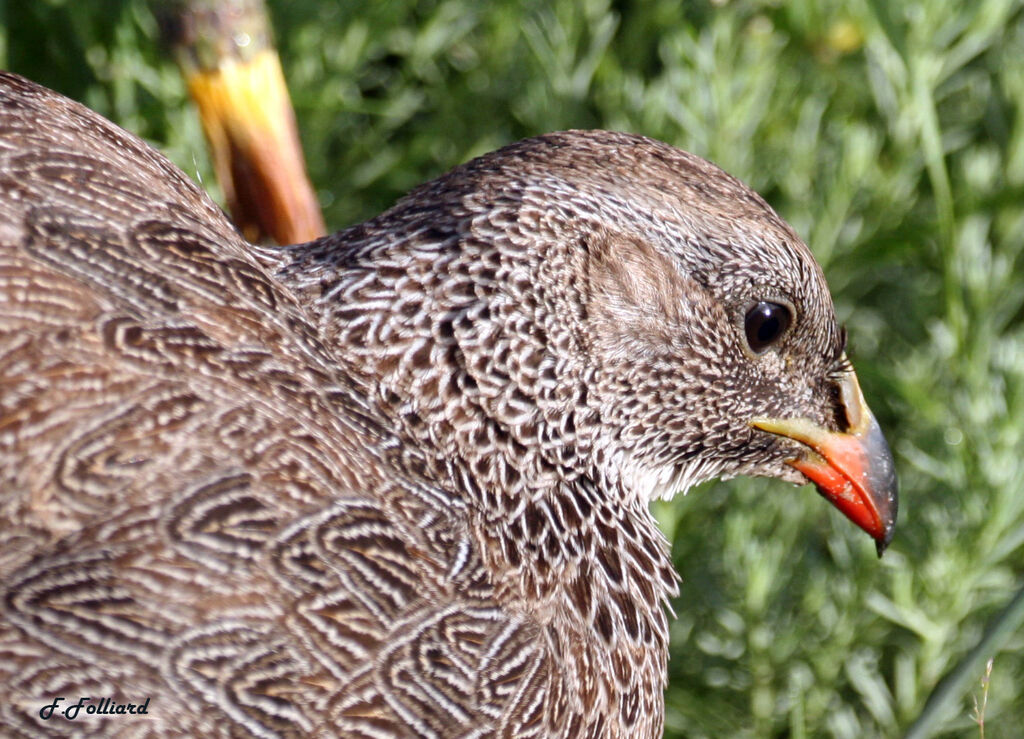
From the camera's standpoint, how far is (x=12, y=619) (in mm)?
1914

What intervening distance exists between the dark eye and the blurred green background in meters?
1.03

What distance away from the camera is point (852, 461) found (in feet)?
9.16

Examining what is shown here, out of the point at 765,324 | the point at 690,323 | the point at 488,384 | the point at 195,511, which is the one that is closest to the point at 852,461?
the point at 765,324

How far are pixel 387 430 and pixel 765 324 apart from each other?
0.78 m

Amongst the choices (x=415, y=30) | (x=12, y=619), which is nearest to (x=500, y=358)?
(x=12, y=619)

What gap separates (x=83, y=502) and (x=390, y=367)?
24.0 inches

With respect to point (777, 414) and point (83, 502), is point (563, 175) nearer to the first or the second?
point (777, 414)

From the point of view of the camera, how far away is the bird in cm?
197

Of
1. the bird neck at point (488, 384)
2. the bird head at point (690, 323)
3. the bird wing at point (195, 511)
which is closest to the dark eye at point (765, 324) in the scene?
the bird head at point (690, 323)

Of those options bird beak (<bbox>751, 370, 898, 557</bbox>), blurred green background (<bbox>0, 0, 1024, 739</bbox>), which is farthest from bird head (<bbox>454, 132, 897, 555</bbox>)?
blurred green background (<bbox>0, 0, 1024, 739</bbox>)

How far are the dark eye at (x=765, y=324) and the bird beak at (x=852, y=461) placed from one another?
0.19 m
